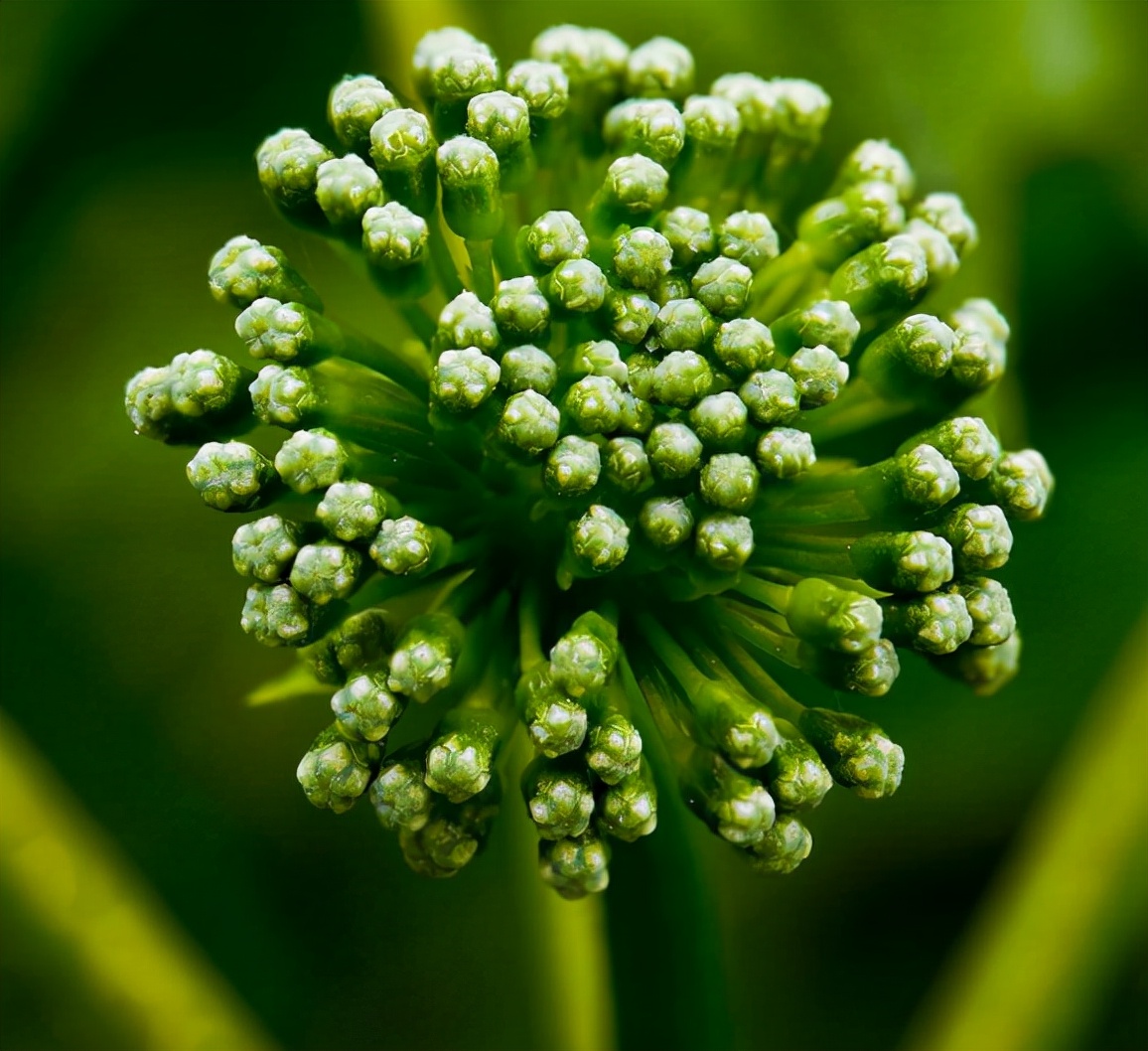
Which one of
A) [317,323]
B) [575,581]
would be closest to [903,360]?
[575,581]

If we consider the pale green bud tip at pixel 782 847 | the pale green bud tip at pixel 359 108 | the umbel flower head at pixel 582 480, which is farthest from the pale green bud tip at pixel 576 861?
the pale green bud tip at pixel 359 108

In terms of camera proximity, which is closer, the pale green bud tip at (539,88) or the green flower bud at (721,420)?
the green flower bud at (721,420)

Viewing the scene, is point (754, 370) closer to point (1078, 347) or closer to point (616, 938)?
point (616, 938)

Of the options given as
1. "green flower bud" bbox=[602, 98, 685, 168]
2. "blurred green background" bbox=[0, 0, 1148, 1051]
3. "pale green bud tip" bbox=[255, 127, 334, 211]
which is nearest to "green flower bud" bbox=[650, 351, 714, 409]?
"green flower bud" bbox=[602, 98, 685, 168]

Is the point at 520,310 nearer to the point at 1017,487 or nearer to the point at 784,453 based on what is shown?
the point at 784,453

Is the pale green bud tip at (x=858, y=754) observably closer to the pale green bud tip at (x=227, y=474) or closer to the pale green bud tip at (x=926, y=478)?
the pale green bud tip at (x=926, y=478)

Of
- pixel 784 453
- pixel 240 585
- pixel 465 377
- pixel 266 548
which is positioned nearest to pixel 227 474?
pixel 266 548
